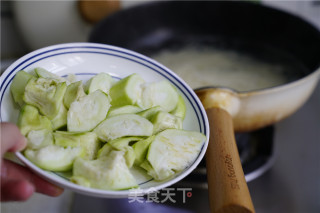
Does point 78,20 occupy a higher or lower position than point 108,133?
higher

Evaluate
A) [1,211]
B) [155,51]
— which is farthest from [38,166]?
[155,51]

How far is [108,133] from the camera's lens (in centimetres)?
48

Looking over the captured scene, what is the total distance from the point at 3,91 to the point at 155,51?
0.58 m

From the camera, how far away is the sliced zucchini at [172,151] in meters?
0.46

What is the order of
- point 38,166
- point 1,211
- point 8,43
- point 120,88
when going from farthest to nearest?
point 8,43 < point 1,211 < point 120,88 < point 38,166

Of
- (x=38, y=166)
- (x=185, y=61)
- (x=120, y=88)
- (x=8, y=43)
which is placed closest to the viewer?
(x=38, y=166)

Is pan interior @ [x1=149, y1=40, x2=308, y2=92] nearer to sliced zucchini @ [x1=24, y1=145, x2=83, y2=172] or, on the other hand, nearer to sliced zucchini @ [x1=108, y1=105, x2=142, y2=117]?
sliced zucchini @ [x1=108, y1=105, x2=142, y2=117]

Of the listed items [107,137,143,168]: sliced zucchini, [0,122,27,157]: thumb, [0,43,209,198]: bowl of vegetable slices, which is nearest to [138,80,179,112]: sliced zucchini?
[0,43,209,198]: bowl of vegetable slices

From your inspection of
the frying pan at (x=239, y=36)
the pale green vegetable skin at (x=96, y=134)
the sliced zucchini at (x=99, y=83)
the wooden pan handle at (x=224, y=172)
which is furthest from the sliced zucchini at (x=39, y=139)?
the frying pan at (x=239, y=36)

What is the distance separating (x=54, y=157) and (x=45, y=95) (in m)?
0.10

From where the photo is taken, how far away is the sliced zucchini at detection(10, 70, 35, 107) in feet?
1.59

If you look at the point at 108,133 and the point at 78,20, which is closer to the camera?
the point at 108,133

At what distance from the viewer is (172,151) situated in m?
0.48

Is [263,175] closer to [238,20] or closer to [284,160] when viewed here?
[284,160]
